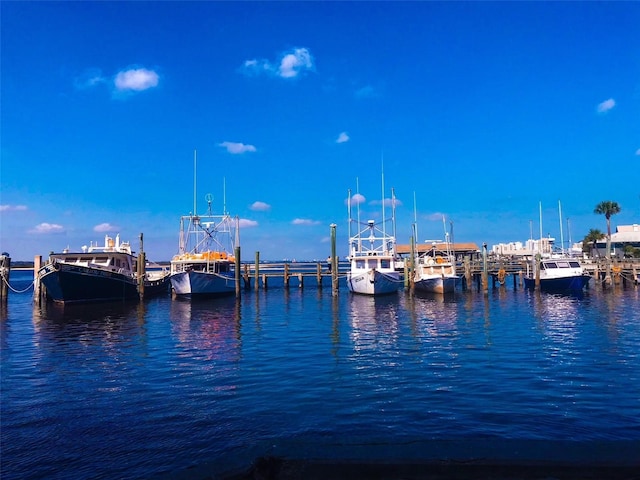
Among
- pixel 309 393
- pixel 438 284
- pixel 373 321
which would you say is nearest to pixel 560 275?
pixel 438 284

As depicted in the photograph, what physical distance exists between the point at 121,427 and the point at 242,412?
2410mm

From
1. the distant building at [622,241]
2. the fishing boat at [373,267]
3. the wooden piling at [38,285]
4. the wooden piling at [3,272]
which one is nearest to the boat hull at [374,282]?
the fishing boat at [373,267]

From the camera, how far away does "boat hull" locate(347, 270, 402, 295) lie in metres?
40.5

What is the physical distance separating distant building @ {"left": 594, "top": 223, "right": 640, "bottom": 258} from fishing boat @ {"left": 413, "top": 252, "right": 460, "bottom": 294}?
41.2 m

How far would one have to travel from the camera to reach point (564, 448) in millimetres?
5477

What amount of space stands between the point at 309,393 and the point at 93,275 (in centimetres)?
2978

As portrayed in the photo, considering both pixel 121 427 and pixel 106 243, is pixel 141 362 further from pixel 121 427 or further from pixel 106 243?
pixel 106 243

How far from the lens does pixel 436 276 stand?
42375 mm

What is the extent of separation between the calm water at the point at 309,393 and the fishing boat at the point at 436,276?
1785cm

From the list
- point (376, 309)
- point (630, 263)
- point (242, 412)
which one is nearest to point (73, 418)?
point (242, 412)

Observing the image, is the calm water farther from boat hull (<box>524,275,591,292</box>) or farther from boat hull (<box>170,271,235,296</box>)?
boat hull (<box>524,275,591,292</box>)

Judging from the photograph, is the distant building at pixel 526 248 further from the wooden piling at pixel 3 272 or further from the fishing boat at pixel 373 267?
the wooden piling at pixel 3 272

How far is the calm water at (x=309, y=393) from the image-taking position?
7.71 m

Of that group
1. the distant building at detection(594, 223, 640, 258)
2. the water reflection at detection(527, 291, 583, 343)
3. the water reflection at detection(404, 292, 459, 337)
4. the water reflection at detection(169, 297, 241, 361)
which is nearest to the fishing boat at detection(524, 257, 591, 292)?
the water reflection at detection(527, 291, 583, 343)
